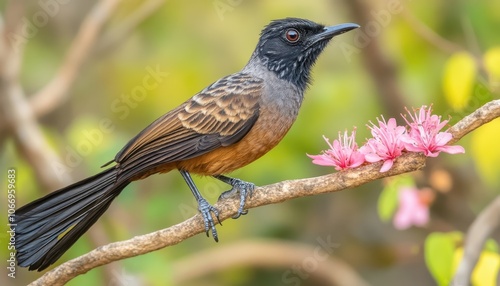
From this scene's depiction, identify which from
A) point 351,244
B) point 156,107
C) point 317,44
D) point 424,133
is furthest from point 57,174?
point 424,133

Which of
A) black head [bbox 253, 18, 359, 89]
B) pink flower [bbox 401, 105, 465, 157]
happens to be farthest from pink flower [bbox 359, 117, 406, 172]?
black head [bbox 253, 18, 359, 89]

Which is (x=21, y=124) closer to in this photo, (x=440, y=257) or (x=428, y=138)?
(x=440, y=257)

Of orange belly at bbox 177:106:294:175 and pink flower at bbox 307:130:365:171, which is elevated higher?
orange belly at bbox 177:106:294:175

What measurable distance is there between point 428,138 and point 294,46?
1525 mm

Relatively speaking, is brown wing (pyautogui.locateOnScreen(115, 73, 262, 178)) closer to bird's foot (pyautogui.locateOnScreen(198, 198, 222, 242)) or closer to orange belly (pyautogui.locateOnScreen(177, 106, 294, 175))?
orange belly (pyautogui.locateOnScreen(177, 106, 294, 175))

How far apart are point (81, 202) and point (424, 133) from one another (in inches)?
65.1

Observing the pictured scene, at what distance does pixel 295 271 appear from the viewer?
665 centimetres

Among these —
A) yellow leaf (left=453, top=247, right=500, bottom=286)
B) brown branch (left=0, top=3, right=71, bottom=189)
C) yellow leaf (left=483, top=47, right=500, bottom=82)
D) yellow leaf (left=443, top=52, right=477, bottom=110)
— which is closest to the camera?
yellow leaf (left=453, top=247, right=500, bottom=286)

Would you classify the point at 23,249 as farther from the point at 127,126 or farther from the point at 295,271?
the point at 127,126

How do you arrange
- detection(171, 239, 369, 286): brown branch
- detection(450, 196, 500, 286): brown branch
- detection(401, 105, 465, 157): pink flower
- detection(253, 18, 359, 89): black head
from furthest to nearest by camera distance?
detection(171, 239, 369, 286): brown branch, detection(253, 18, 359, 89): black head, detection(450, 196, 500, 286): brown branch, detection(401, 105, 465, 157): pink flower

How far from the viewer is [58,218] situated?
386cm

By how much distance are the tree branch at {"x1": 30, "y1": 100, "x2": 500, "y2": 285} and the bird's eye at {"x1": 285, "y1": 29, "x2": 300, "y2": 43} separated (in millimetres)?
1195

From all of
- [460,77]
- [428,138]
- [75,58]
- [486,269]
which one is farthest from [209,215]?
[75,58]

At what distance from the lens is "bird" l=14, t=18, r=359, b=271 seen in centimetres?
383
